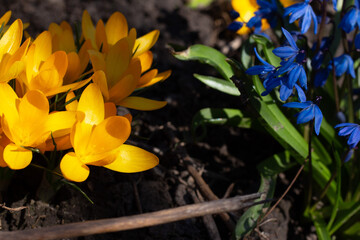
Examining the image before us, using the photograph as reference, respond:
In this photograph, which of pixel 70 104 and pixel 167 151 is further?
pixel 167 151

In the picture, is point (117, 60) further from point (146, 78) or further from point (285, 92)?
point (285, 92)

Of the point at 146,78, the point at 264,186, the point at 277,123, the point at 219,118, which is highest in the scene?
the point at 146,78

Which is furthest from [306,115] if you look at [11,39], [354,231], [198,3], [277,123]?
[198,3]

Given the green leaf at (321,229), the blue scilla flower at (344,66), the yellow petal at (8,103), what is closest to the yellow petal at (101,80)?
the yellow petal at (8,103)

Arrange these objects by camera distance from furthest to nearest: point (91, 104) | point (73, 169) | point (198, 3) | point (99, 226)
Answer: point (198, 3), point (91, 104), point (73, 169), point (99, 226)

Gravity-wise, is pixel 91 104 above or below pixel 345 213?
above

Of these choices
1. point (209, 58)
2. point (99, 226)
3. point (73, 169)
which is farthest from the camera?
point (209, 58)
